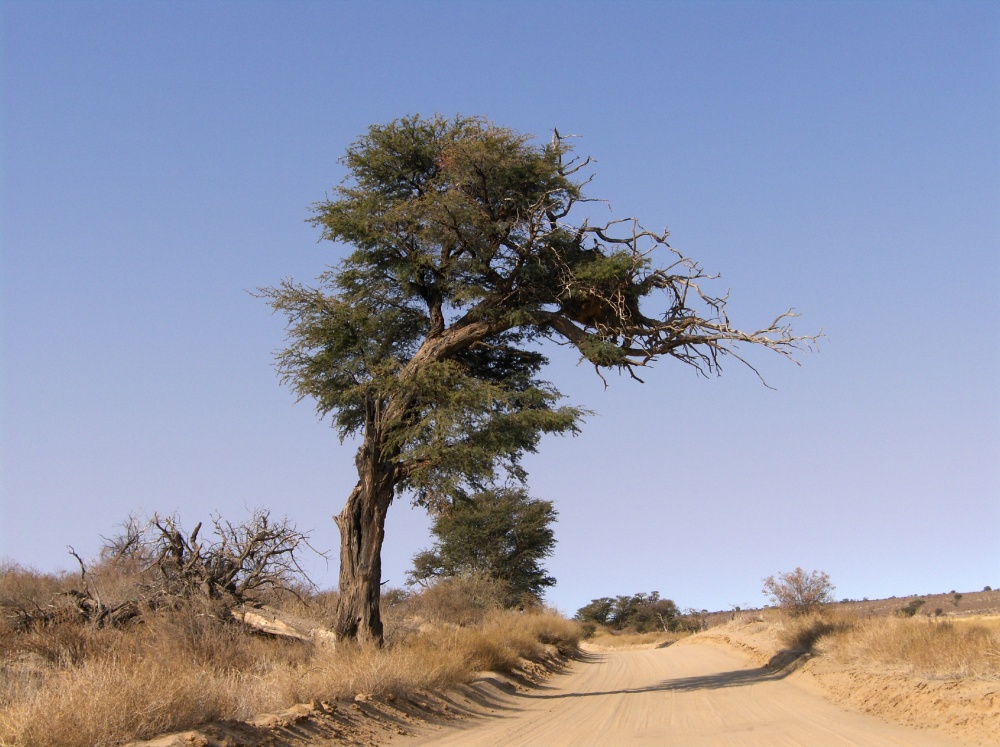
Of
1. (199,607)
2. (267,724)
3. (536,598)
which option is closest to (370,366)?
(199,607)

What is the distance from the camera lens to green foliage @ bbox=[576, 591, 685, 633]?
272 feet

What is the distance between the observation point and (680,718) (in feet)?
40.9

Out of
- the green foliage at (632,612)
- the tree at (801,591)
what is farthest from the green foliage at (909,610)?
the green foliage at (632,612)

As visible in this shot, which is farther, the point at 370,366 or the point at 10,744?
the point at 370,366

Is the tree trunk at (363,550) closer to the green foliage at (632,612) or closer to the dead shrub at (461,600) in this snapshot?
the dead shrub at (461,600)

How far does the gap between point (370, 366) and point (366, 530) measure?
3361mm

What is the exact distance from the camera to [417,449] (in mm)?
15305

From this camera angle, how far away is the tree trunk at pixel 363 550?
51.2 feet

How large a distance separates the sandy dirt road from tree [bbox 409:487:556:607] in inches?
1026

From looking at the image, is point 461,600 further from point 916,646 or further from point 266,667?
point 916,646

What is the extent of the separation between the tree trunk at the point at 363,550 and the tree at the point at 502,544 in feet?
95.7

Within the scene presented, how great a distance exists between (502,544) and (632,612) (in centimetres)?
4516

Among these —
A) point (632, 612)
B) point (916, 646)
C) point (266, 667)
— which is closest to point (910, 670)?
point (916, 646)

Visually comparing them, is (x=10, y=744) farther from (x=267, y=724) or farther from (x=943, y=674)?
(x=943, y=674)
